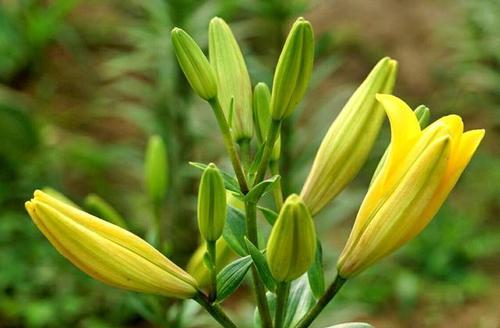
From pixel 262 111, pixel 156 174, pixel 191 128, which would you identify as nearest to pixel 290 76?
pixel 262 111

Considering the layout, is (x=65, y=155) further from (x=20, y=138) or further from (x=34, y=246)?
(x=34, y=246)

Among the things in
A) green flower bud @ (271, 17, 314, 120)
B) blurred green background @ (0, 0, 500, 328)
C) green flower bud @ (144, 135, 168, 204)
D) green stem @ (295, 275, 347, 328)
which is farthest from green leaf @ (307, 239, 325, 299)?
blurred green background @ (0, 0, 500, 328)

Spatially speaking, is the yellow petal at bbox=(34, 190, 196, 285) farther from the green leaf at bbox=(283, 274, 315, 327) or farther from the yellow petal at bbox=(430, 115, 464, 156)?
the yellow petal at bbox=(430, 115, 464, 156)

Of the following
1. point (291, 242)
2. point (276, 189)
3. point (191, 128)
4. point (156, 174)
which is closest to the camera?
point (291, 242)

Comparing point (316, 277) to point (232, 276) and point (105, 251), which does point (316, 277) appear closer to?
point (232, 276)

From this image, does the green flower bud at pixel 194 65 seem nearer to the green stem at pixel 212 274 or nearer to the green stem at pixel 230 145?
the green stem at pixel 230 145

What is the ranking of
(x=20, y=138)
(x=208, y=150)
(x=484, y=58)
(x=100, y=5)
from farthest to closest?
(x=100, y=5), (x=484, y=58), (x=20, y=138), (x=208, y=150)

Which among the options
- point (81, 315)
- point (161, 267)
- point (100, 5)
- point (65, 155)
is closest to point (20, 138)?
point (65, 155)
